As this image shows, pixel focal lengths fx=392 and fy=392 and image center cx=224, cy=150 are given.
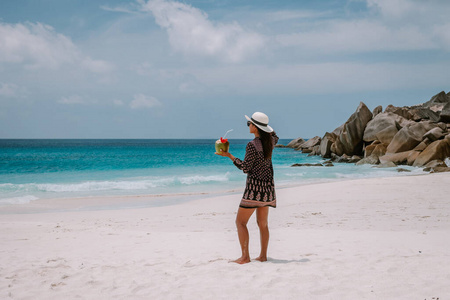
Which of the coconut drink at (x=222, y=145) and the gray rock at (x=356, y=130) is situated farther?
the gray rock at (x=356, y=130)

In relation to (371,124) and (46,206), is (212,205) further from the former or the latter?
(371,124)

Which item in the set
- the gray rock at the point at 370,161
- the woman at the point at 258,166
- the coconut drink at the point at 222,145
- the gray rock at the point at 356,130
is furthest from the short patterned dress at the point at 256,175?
the gray rock at the point at 356,130

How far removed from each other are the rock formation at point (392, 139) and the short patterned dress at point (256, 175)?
68.5 feet

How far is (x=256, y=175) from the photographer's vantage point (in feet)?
16.1

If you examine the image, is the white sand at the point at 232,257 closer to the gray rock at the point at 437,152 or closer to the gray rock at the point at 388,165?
the gray rock at the point at 437,152

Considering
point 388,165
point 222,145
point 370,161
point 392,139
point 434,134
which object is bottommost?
point 388,165

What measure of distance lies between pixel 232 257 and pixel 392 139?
97.2ft

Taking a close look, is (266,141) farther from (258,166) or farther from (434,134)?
(434,134)

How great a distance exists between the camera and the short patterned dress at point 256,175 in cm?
486

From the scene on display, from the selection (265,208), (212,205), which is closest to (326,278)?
(265,208)

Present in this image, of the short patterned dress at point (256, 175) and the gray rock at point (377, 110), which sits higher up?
the gray rock at point (377, 110)

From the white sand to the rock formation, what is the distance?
674 inches

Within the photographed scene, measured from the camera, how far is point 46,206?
1480 centimetres

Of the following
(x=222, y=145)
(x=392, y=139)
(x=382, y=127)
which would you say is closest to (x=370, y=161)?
(x=392, y=139)
